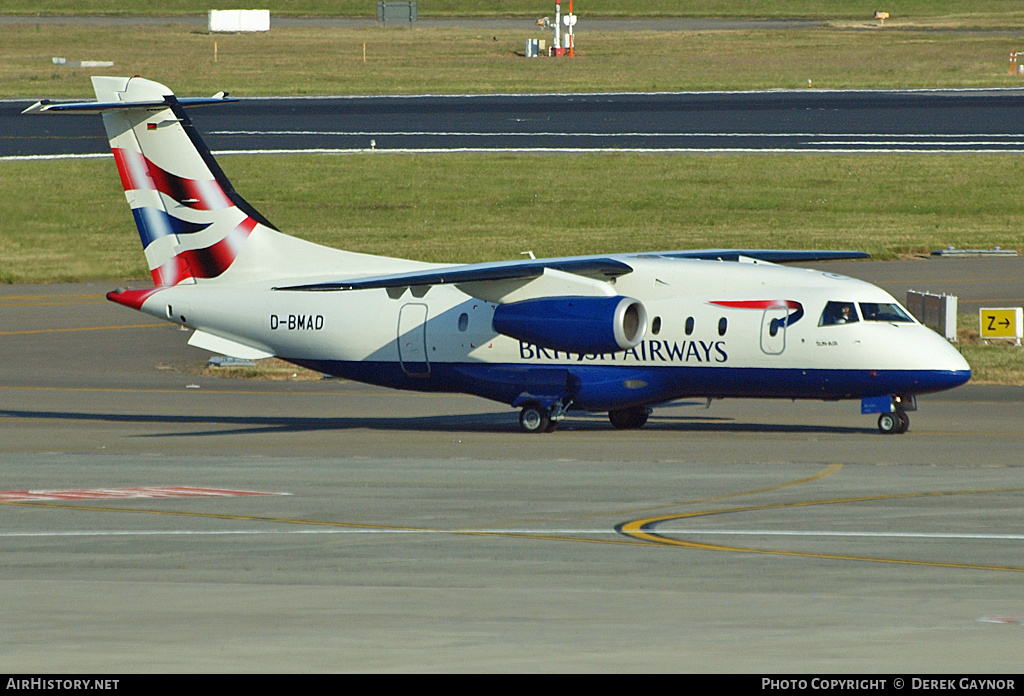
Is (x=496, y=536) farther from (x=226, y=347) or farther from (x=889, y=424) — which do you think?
(x=226, y=347)

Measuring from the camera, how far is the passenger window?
28391 millimetres

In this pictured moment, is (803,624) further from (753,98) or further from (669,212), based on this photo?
(753,98)

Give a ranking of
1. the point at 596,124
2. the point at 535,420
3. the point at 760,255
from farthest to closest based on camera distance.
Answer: the point at 596,124
the point at 760,255
the point at 535,420

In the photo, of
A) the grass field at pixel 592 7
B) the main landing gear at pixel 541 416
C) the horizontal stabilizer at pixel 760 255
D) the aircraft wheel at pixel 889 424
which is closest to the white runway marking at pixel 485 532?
the aircraft wheel at pixel 889 424

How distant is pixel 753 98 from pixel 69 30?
70710 millimetres

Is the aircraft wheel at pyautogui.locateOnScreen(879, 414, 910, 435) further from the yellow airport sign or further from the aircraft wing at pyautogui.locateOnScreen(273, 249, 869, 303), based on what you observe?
the yellow airport sign

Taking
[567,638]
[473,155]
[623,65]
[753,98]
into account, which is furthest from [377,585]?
[623,65]

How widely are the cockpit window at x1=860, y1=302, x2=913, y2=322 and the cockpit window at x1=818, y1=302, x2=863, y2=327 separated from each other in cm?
20

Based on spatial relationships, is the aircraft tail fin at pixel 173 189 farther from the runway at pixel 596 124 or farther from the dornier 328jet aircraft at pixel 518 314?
the runway at pixel 596 124

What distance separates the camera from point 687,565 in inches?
637

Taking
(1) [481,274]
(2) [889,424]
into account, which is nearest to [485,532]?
(1) [481,274]

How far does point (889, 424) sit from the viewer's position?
28578mm

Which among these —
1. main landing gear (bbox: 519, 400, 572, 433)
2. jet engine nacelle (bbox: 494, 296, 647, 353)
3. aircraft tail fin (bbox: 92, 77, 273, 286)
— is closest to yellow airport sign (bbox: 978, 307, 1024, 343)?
jet engine nacelle (bbox: 494, 296, 647, 353)

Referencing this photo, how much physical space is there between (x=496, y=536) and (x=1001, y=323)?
23.7 meters
